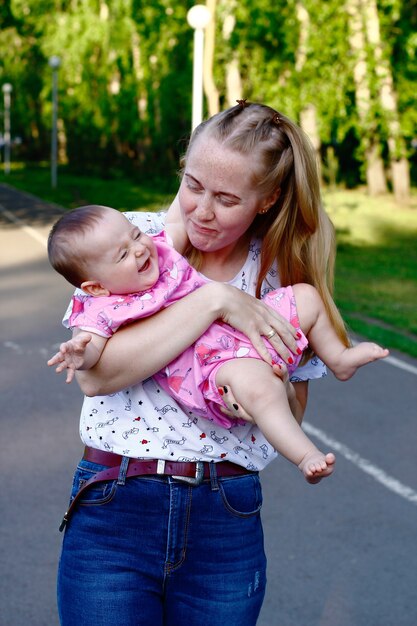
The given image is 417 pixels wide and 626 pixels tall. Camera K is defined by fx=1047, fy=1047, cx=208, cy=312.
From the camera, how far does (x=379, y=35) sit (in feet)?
83.4

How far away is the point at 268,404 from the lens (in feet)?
7.09

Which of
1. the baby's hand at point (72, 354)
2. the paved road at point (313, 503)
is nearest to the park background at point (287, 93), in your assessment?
the paved road at point (313, 503)

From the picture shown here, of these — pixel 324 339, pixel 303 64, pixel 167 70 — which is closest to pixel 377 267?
pixel 303 64

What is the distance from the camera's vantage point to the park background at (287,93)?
1864 centimetres

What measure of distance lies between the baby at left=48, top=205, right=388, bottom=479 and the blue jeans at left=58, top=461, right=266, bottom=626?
0.20 meters

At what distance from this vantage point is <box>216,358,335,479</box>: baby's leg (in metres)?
2.11

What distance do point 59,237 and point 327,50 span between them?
878 inches

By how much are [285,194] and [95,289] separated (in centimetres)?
49

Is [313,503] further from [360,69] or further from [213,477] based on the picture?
[360,69]

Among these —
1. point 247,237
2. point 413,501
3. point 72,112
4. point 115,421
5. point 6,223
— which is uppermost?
point 247,237

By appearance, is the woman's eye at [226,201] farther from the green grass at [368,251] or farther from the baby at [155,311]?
the green grass at [368,251]

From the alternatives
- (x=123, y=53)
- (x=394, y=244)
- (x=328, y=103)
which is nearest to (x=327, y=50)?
(x=328, y=103)

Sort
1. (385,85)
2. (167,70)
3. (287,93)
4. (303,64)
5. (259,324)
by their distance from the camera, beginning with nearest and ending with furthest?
(259,324) → (287,93) → (303,64) → (385,85) → (167,70)

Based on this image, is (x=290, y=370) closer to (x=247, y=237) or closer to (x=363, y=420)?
(x=247, y=237)
